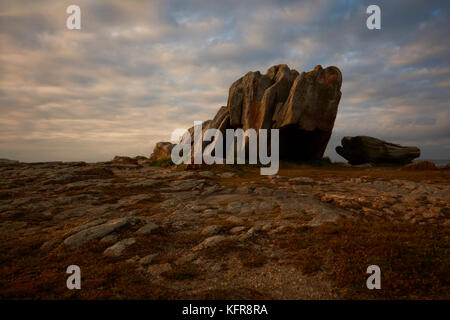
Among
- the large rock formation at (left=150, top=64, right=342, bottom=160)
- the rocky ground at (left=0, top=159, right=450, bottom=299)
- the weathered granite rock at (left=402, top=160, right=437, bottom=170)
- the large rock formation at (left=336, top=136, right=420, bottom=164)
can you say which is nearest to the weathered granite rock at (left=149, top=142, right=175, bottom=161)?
the large rock formation at (left=150, top=64, right=342, bottom=160)

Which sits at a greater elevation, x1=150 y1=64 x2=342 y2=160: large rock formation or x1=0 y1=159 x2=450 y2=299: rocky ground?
x1=150 y1=64 x2=342 y2=160: large rock formation

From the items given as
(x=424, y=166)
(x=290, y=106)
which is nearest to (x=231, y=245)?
(x=290, y=106)

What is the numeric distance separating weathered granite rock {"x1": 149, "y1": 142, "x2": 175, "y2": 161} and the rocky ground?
3000 cm

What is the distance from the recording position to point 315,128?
32594mm

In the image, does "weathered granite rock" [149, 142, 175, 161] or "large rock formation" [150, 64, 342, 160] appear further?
"weathered granite rock" [149, 142, 175, 161]

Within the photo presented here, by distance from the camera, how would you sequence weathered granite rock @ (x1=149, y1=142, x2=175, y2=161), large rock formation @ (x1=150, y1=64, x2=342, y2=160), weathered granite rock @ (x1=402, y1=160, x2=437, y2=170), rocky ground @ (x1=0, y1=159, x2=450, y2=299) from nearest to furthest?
1. rocky ground @ (x1=0, y1=159, x2=450, y2=299)
2. weathered granite rock @ (x1=402, y1=160, x2=437, y2=170)
3. large rock formation @ (x1=150, y1=64, x2=342, y2=160)
4. weathered granite rock @ (x1=149, y1=142, x2=175, y2=161)

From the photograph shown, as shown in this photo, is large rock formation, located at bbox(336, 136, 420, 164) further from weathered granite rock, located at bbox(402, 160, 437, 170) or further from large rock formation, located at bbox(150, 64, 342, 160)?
weathered granite rock, located at bbox(402, 160, 437, 170)

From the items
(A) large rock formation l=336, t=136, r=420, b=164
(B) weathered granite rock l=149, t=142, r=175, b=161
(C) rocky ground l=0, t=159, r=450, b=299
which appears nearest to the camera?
(C) rocky ground l=0, t=159, r=450, b=299

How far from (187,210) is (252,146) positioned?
2260 centimetres

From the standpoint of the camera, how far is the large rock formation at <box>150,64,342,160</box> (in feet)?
105

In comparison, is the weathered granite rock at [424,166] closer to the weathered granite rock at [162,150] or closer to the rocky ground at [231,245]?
the rocky ground at [231,245]

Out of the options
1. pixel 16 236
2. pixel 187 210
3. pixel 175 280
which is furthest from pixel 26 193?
pixel 175 280

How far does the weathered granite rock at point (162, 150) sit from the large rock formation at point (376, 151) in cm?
3141
